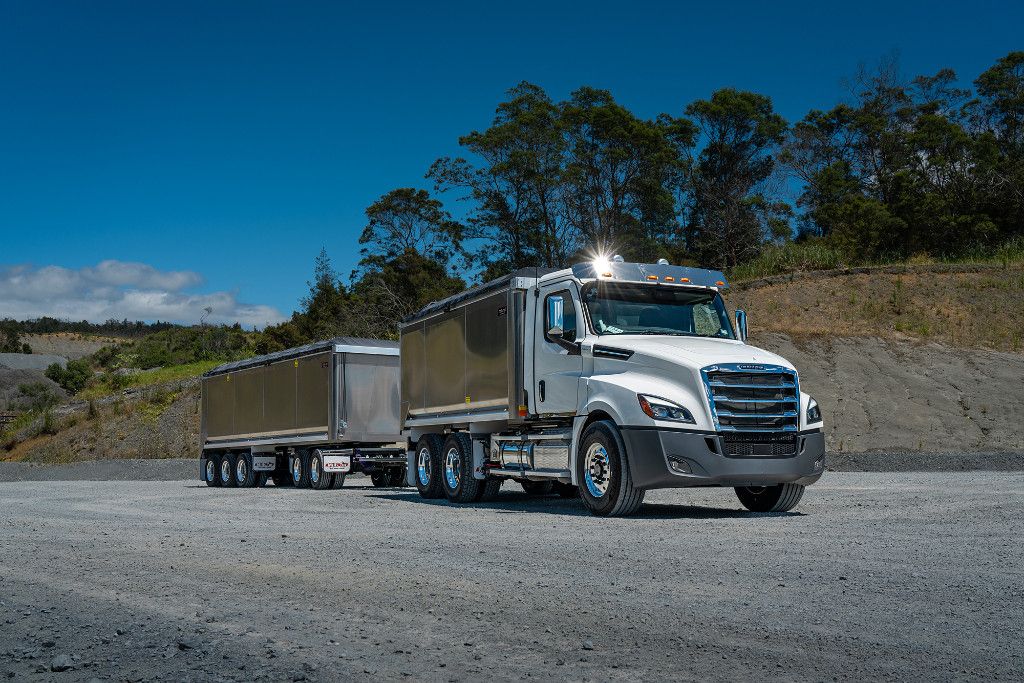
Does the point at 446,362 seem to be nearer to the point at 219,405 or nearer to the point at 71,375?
the point at 219,405

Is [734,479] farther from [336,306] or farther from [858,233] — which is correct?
[336,306]

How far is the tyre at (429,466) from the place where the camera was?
733 inches

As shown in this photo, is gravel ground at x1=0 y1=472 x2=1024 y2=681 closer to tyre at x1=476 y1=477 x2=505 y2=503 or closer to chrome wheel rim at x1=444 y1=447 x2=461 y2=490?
tyre at x1=476 y1=477 x2=505 y2=503

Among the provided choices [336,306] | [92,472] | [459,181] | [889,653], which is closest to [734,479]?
[889,653]

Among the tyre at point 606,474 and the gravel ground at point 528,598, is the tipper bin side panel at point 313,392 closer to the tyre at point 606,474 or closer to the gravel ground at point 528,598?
the gravel ground at point 528,598

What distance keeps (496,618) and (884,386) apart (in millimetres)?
33332

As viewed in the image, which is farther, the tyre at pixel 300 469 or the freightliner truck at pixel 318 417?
the tyre at pixel 300 469

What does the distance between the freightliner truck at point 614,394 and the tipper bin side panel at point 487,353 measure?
0.11ft

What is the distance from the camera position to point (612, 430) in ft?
43.7

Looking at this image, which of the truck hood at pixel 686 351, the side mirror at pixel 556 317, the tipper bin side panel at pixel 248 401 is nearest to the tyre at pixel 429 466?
the side mirror at pixel 556 317

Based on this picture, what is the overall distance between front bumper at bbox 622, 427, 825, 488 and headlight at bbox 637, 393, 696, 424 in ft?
0.56

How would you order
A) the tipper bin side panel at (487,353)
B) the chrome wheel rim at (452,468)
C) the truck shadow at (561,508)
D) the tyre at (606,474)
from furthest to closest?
1. the chrome wheel rim at (452,468)
2. the tipper bin side panel at (487,353)
3. the truck shadow at (561,508)
4. the tyre at (606,474)

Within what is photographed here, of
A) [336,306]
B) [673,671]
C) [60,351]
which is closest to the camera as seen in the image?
[673,671]

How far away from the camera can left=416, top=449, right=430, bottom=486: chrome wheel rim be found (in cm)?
1903
